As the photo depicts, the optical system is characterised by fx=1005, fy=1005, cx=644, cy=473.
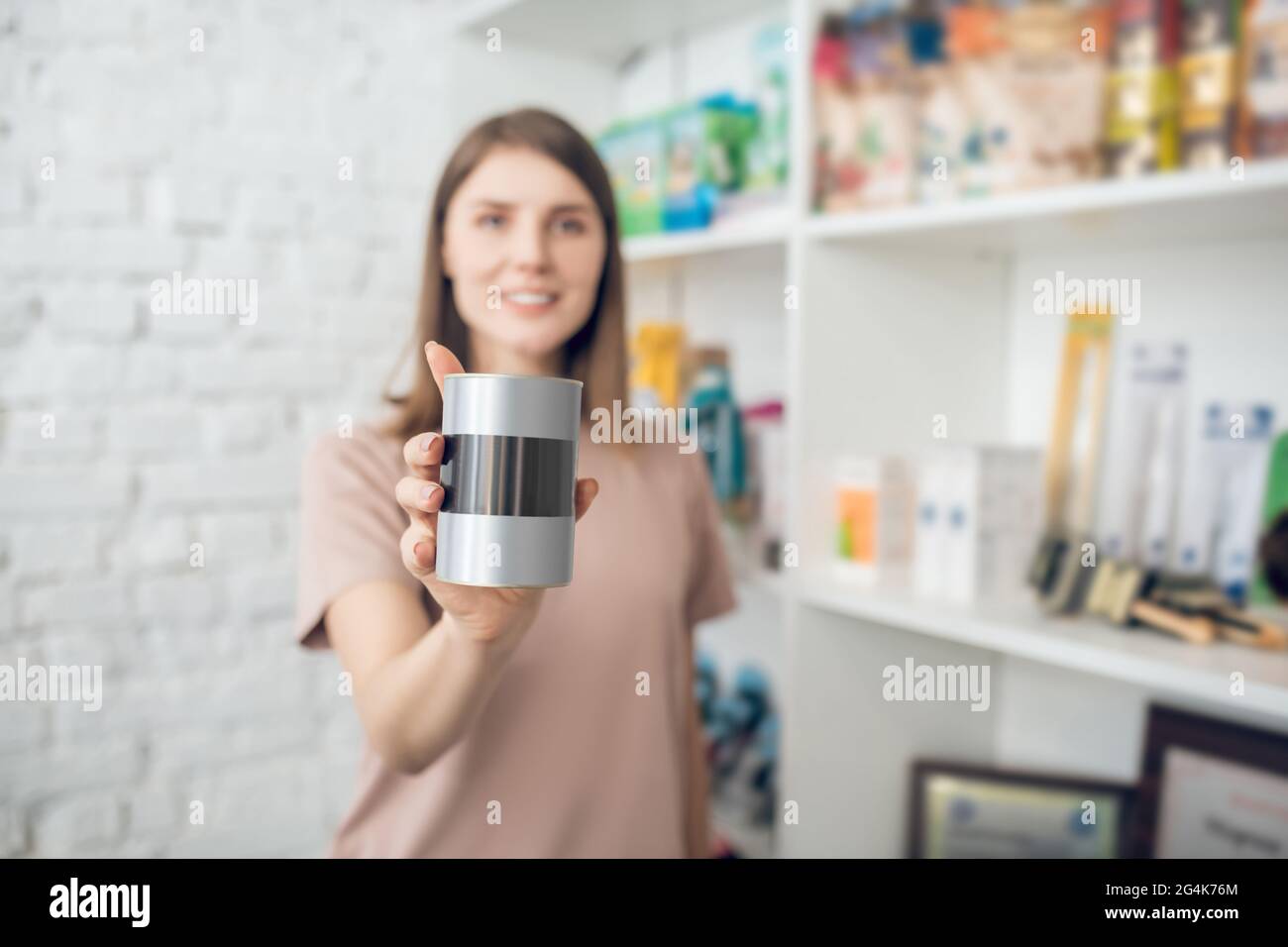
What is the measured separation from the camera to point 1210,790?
110cm

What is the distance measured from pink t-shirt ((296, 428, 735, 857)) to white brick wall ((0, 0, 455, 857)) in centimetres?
61

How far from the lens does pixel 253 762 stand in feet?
4.92

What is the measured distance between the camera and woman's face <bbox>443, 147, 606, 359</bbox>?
0.80 meters

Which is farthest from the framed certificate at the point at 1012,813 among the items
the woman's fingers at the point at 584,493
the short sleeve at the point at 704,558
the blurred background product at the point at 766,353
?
the woman's fingers at the point at 584,493

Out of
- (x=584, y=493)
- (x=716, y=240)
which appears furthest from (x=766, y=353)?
(x=584, y=493)

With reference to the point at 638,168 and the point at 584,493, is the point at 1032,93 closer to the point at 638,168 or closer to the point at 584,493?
the point at 638,168

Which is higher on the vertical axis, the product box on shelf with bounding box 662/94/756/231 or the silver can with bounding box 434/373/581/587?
the product box on shelf with bounding box 662/94/756/231

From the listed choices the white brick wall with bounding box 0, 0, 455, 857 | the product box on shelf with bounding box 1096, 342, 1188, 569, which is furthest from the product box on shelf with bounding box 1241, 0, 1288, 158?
the white brick wall with bounding box 0, 0, 455, 857

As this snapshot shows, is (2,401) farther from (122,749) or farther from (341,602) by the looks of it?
(341,602)

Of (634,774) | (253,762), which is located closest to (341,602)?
(634,774)

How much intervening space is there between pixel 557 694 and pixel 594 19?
120 cm

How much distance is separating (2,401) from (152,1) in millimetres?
565

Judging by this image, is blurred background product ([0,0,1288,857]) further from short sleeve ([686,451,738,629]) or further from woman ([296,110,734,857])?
woman ([296,110,734,857])

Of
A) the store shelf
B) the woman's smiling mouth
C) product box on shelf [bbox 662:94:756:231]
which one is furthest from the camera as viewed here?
the store shelf
